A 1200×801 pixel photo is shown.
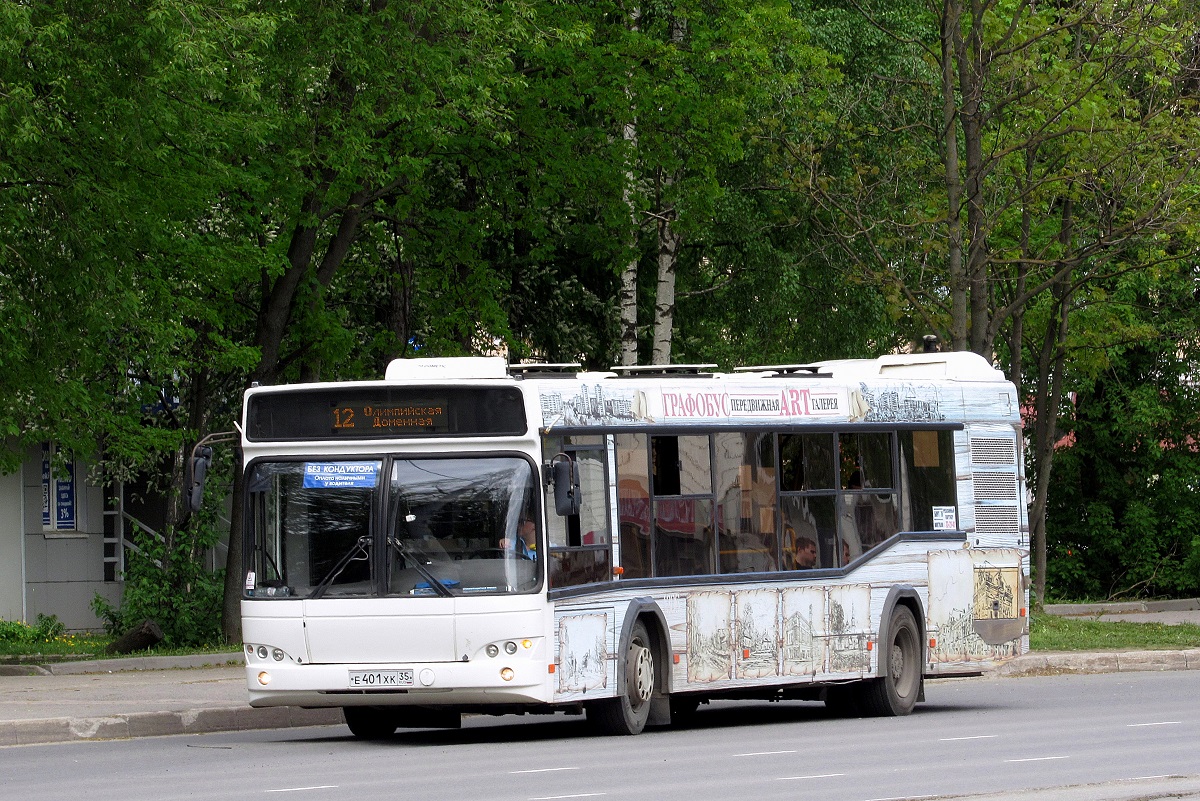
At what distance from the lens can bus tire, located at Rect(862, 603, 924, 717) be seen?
56.3 feet

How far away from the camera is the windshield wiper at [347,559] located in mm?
13867

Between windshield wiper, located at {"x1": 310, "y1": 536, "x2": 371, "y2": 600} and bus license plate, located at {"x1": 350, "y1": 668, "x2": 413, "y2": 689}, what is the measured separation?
0.64 meters

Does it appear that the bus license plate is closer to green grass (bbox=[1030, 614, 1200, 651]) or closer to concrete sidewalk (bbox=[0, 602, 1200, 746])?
concrete sidewalk (bbox=[0, 602, 1200, 746])

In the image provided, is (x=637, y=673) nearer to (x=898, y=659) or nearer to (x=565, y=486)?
(x=565, y=486)

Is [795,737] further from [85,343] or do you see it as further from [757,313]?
[757,313]

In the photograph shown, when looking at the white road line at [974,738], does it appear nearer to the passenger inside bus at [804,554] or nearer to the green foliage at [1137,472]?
the passenger inside bus at [804,554]

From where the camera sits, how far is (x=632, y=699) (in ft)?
49.1

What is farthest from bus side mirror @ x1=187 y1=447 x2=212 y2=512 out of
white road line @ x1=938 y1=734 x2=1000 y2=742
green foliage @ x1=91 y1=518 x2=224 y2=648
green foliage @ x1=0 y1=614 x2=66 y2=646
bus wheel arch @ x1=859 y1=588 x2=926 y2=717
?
green foliage @ x1=0 y1=614 x2=66 y2=646

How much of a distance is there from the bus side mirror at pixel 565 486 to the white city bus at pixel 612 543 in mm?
22

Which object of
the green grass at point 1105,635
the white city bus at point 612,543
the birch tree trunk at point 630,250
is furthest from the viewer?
the birch tree trunk at point 630,250

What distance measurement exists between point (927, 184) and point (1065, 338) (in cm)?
362

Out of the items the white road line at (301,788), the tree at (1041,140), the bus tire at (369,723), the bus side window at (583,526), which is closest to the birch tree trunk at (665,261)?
the tree at (1041,140)

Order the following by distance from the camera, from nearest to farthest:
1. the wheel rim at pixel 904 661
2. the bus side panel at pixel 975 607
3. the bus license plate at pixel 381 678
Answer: the bus license plate at pixel 381 678, the wheel rim at pixel 904 661, the bus side panel at pixel 975 607

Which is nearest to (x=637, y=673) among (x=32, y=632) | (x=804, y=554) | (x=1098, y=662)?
(x=804, y=554)
